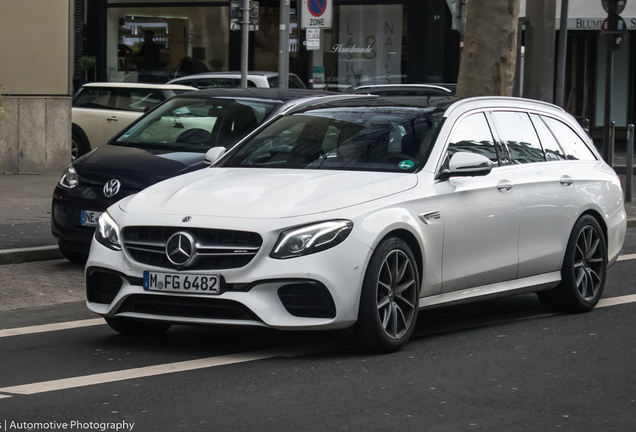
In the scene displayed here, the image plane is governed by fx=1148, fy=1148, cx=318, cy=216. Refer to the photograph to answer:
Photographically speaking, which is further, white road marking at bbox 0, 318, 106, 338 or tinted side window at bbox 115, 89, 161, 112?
tinted side window at bbox 115, 89, 161, 112

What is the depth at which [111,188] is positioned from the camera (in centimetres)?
950

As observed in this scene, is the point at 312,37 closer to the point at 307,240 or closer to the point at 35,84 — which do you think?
the point at 35,84

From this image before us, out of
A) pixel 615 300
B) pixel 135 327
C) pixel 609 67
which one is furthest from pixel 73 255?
pixel 609 67

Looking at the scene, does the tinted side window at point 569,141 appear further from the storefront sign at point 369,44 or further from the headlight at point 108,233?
the storefront sign at point 369,44

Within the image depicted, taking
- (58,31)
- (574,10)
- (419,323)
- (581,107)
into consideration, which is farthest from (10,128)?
(581,107)

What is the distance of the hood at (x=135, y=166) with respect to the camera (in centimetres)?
949

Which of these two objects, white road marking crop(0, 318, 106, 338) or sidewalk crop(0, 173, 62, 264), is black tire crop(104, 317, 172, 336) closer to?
white road marking crop(0, 318, 106, 338)

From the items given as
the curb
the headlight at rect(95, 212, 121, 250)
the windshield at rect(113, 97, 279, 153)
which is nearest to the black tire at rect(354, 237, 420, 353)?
the headlight at rect(95, 212, 121, 250)

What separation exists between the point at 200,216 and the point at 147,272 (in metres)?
0.43

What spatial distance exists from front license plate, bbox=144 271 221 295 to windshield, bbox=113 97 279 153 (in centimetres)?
403

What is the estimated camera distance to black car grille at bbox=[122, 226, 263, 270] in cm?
613

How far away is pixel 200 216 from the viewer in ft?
20.6

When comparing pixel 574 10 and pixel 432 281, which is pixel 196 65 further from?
pixel 432 281

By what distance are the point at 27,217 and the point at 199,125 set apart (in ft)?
10.2
